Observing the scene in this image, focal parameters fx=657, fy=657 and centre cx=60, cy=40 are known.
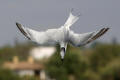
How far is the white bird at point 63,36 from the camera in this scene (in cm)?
927

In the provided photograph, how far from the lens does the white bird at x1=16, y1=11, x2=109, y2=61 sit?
9.27 meters

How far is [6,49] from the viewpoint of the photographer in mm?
92938

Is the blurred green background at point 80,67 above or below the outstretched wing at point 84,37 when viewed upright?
above

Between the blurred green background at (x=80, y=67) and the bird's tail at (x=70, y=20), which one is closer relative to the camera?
the bird's tail at (x=70, y=20)

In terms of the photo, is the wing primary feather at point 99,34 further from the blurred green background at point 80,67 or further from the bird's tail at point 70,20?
the blurred green background at point 80,67

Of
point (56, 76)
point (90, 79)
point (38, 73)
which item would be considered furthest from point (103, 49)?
point (56, 76)

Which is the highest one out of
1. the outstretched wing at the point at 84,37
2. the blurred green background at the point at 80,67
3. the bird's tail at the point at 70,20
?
the blurred green background at the point at 80,67

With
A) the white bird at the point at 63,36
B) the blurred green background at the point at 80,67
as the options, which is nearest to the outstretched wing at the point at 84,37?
the white bird at the point at 63,36

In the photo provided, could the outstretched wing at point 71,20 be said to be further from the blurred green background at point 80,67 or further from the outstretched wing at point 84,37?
the blurred green background at point 80,67

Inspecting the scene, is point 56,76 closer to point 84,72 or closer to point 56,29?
point 84,72

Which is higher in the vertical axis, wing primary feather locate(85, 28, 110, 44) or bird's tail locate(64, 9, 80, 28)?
bird's tail locate(64, 9, 80, 28)

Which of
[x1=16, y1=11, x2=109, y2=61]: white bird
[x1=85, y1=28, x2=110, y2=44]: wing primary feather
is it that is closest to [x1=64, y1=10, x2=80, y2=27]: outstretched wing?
[x1=16, y1=11, x2=109, y2=61]: white bird

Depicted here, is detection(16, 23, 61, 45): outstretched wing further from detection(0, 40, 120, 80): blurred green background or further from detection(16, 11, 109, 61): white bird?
detection(0, 40, 120, 80): blurred green background

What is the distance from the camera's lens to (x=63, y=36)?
9.24m
